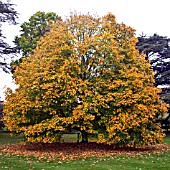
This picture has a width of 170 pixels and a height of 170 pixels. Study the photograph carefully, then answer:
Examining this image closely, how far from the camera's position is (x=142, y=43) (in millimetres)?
31422

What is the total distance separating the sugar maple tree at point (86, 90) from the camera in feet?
52.8

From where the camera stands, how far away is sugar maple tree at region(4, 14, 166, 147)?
52.8ft

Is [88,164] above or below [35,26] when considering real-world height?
below

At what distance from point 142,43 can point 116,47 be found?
14848mm

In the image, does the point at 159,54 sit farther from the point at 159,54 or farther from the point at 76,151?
the point at 76,151

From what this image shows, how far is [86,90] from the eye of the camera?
16.2 metres

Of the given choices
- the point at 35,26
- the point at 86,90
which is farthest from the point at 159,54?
the point at 86,90

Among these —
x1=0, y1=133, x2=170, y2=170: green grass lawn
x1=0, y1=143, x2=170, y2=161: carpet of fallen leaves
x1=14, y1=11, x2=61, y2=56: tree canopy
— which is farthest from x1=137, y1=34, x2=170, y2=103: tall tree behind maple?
x1=0, y1=133, x2=170, y2=170: green grass lawn

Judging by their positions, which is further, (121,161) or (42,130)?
(42,130)

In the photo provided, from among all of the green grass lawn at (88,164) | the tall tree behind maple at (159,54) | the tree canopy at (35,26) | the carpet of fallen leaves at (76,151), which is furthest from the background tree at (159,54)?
the green grass lawn at (88,164)

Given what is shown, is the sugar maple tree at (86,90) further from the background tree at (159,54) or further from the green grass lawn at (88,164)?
the background tree at (159,54)

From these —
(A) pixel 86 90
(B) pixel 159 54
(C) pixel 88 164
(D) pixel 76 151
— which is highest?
(B) pixel 159 54

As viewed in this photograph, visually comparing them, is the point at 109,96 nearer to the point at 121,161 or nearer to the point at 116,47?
the point at 116,47

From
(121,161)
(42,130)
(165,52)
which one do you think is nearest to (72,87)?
(42,130)
